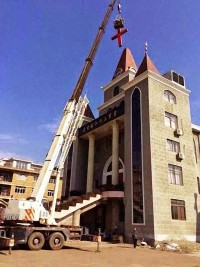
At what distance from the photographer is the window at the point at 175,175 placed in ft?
83.7

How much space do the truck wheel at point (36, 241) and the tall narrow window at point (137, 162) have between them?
10.4 meters

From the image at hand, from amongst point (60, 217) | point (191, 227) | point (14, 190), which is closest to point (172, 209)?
point (191, 227)

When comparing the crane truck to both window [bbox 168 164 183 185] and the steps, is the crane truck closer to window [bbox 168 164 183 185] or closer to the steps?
the steps

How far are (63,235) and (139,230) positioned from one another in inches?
343

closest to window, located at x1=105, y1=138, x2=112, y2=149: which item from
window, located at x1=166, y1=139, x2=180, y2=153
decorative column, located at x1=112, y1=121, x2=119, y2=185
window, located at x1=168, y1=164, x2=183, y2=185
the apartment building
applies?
decorative column, located at x1=112, y1=121, x2=119, y2=185

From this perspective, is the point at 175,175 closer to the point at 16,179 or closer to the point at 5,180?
the point at 16,179

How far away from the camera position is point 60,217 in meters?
24.7

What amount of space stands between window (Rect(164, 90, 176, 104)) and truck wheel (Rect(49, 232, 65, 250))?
18.2m

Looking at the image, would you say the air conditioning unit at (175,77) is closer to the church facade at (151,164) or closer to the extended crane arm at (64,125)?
the church facade at (151,164)

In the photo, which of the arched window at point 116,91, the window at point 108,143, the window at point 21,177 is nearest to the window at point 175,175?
the window at point 108,143

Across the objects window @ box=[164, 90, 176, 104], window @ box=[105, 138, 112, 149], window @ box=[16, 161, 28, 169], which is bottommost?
window @ box=[105, 138, 112, 149]

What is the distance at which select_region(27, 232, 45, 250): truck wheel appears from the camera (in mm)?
15383

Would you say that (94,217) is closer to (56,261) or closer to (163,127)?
(163,127)

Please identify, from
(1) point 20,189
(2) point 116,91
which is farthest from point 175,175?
(1) point 20,189
